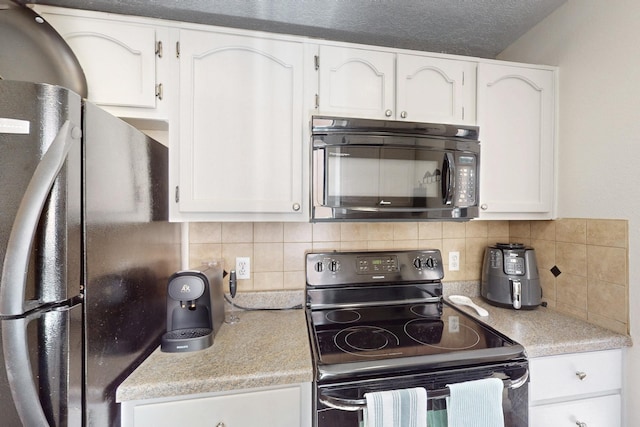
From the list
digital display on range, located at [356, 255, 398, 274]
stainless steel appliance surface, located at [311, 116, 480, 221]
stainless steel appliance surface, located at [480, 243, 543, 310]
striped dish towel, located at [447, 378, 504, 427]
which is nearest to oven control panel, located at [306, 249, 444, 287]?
digital display on range, located at [356, 255, 398, 274]

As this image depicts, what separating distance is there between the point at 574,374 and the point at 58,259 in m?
1.76

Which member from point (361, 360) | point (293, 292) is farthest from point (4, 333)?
point (293, 292)

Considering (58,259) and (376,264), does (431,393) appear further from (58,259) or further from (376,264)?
(58,259)

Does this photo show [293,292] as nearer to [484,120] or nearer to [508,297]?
[508,297]

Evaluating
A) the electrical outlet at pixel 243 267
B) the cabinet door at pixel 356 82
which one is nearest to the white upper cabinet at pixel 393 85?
the cabinet door at pixel 356 82

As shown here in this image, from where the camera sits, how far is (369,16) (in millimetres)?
1341

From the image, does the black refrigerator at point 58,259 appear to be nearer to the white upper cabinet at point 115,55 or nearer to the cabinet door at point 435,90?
the white upper cabinet at point 115,55

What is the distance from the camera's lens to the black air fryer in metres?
1.03

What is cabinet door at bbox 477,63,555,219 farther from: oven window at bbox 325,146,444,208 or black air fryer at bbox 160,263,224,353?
black air fryer at bbox 160,263,224,353

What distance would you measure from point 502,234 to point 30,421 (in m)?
2.13

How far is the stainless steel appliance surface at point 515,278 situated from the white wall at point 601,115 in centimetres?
30

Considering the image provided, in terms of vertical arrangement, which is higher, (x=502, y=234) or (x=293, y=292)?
(x=502, y=234)

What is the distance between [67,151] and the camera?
26.0 inches

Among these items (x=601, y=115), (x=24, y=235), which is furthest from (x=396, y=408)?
(x=601, y=115)
